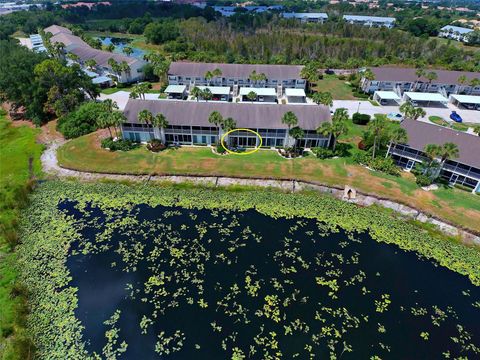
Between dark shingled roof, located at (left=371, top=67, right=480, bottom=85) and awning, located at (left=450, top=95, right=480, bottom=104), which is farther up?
dark shingled roof, located at (left=371, top=67, right=480, bottom=85)

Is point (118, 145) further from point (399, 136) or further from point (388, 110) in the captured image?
point (388, 110)

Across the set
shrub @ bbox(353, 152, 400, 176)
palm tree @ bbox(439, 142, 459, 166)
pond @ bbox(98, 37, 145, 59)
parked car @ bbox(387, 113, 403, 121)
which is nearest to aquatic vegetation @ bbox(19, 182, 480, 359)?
shrub @ bbox(353, 152, 400, 176)

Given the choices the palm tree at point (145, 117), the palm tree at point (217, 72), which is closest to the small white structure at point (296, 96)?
the palm tree at point (217, 72)

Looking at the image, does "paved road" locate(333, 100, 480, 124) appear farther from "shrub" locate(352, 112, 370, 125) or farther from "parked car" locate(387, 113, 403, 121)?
"shrub" locate(352, 112, 370, 125)

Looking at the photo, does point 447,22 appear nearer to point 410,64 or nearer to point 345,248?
point 410,64

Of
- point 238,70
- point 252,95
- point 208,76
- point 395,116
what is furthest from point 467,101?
point 208,76

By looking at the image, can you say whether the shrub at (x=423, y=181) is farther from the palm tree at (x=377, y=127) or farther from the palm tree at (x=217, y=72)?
the palm tree at (x=217, y=72)

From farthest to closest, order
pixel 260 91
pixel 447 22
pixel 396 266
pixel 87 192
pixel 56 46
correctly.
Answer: pixel 447 22, pixel 56 46, pixel 260 91, pixel 87 192, pixel 396 266

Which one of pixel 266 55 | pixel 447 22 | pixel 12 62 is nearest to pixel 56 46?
pixel 12 62
